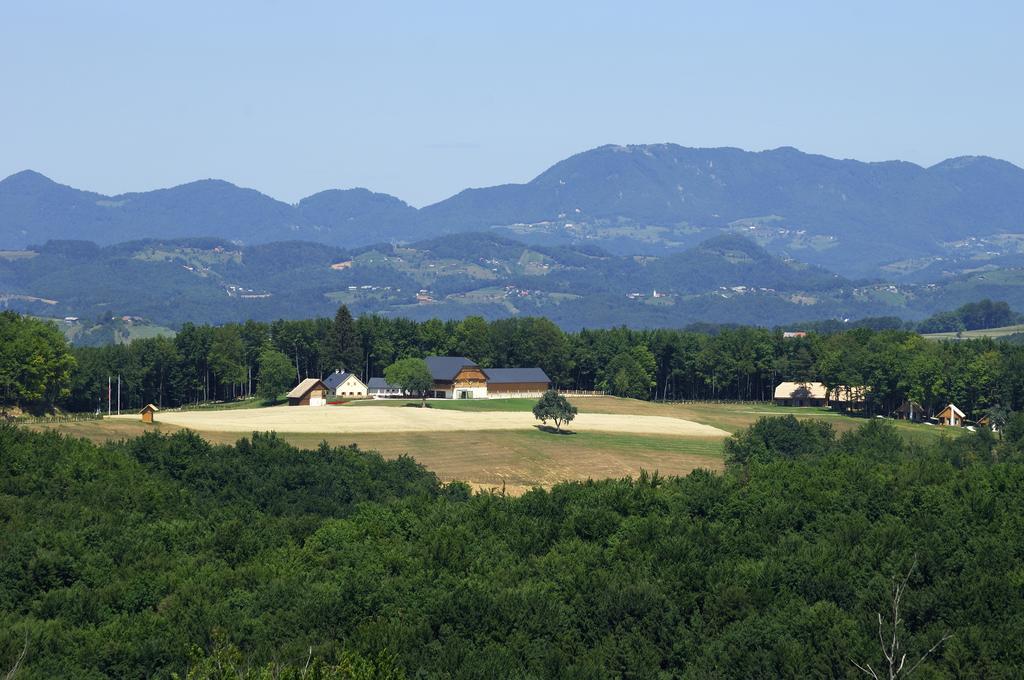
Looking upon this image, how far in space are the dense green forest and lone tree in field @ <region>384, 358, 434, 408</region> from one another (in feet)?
319

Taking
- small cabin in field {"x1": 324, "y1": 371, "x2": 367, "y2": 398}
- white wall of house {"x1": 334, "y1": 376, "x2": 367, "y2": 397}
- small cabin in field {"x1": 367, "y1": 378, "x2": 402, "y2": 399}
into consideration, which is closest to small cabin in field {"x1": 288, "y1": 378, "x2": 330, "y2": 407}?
small cabin in field {"x1": 324, "y1": 371, "x2": 367, "y2": 398}

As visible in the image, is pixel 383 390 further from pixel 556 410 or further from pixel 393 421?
pixel 556 410

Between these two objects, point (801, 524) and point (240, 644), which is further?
point (801, 524)

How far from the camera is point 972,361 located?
7200 inches

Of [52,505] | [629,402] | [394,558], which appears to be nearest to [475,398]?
[629,402]

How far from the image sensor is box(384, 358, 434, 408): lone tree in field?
624 feet

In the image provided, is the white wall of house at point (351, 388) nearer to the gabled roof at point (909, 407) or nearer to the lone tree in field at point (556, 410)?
the lone tree in field at point (556, 410)

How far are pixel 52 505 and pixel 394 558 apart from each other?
2517 cm

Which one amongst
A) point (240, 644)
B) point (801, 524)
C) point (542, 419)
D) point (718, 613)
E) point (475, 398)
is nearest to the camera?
point (240, 644)

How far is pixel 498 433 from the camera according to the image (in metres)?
148

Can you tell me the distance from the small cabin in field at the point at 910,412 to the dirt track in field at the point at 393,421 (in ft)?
101

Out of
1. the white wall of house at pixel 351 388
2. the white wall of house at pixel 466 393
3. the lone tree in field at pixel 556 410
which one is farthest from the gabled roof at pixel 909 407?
the white wall of house at pixel 351 388

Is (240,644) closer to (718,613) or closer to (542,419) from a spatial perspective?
(718,613)

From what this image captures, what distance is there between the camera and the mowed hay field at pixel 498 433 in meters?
127
